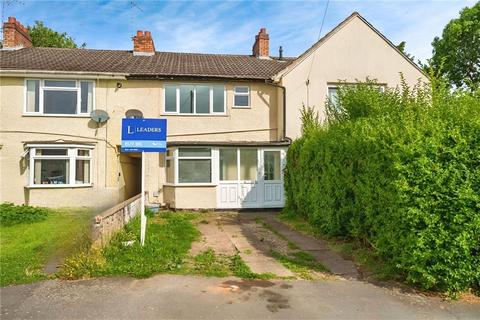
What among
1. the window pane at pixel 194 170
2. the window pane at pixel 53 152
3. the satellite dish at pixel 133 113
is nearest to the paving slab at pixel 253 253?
the window pane at pixel 194 170

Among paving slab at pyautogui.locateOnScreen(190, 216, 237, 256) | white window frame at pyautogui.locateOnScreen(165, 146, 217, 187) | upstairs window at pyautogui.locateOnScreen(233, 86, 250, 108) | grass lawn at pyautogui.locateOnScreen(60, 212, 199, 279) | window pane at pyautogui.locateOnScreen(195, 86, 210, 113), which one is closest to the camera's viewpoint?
grass lawn at pyautogui.locateOnScreen(60, 212, 199, 279)

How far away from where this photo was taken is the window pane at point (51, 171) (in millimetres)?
14242

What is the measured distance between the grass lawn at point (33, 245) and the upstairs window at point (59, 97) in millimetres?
5234

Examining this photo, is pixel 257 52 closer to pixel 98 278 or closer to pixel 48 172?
pixel 48 172

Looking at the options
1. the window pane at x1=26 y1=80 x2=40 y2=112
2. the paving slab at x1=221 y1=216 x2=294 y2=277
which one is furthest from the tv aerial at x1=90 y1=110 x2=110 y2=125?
the paving slab at x1=221 y1=216 x2=294 y2=277

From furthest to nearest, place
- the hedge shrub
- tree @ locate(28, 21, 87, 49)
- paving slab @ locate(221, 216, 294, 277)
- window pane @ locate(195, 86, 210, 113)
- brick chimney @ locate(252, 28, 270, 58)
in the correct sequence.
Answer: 1. tree @ locate(28, 21, 87, 49)
2. brick chimney @ locate(252, 28, 270, 58)
3. window pane @ locate(195, 86, 210, 113)
4. the hedge shrub
5. paving slab @ locate(221, 216, 294, 277)

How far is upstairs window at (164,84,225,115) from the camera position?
610 inches

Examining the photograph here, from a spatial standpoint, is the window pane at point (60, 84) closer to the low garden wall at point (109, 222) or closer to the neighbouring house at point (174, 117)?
the neighbouring house at point (174, 117)

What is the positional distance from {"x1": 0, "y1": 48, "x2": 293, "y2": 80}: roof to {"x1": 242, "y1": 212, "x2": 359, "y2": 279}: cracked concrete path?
25.7 feet

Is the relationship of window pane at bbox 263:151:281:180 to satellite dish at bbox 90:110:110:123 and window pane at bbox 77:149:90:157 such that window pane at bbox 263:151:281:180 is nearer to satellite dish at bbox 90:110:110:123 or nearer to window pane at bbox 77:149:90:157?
satellite dish at bbox 90:110:110:123

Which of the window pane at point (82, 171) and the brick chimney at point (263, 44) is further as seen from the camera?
the brick chimney at point (263, 44)

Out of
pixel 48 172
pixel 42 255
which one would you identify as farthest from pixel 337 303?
pixel 48 172

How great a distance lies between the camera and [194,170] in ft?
48.0

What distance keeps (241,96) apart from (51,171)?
28.5 feet
